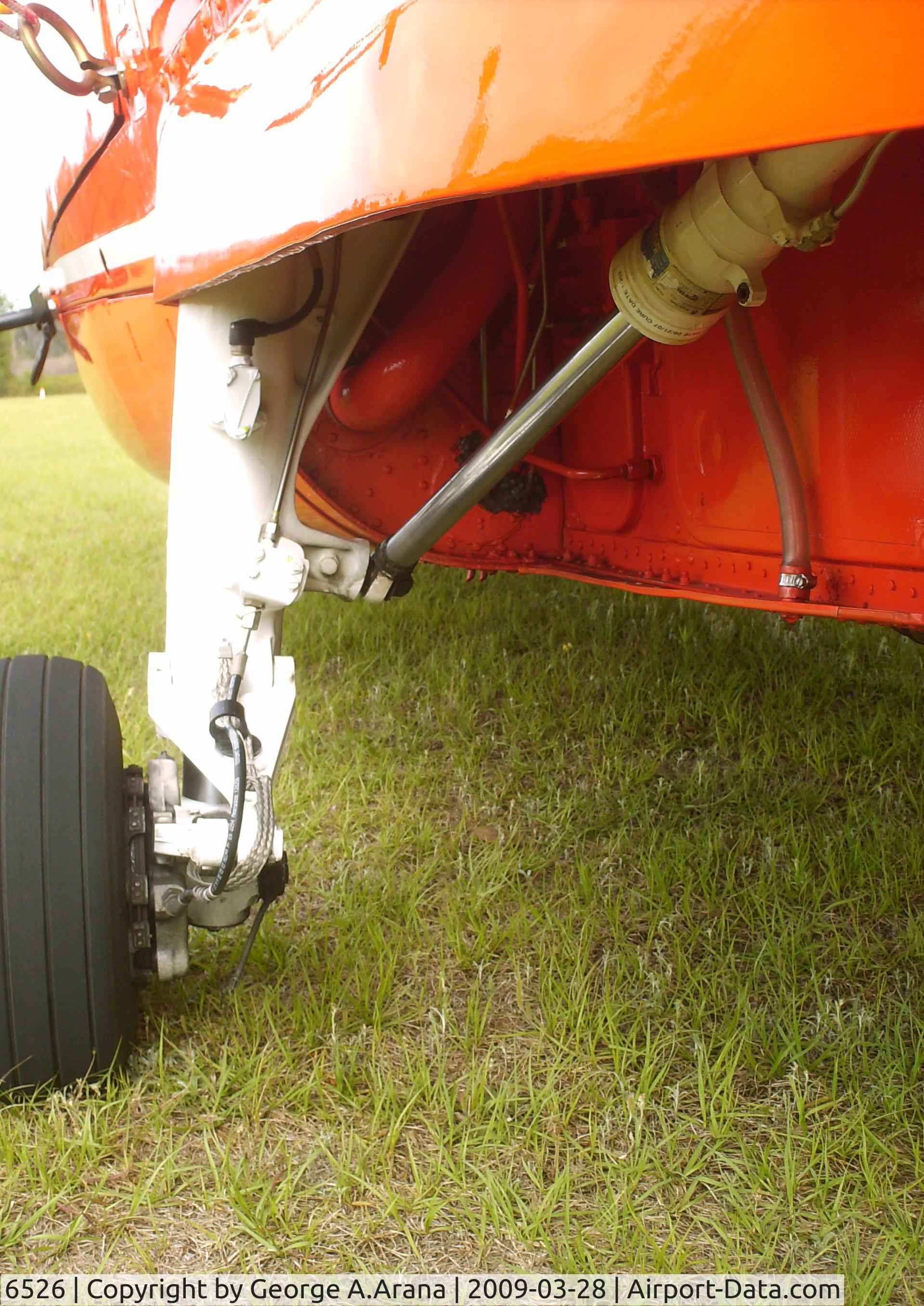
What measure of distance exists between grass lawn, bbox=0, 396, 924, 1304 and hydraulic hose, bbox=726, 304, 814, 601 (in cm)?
63

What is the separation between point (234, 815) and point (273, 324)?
0.61 metres

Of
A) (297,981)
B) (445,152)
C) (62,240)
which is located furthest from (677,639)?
(445,152)

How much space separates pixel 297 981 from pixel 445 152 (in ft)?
3.96

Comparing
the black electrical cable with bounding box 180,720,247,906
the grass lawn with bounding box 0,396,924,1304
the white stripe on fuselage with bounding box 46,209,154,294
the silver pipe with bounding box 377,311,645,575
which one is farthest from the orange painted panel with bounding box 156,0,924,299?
the grass lawn with bounding box 0,396,924,1304

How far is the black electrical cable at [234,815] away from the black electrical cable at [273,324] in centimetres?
48

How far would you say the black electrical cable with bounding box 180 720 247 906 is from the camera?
1.29 metres

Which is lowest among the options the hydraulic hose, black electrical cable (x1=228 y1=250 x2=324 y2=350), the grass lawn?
the grass lawn

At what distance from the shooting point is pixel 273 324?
1.35m

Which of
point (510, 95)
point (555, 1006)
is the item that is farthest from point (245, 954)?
point (510, 95)

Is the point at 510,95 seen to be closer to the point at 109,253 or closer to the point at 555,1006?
the point at 555,1006

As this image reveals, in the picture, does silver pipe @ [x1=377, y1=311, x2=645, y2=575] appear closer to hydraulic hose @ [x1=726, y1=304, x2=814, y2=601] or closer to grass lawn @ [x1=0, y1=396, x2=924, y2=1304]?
hydraulic hose @ [x1=726, y1=304, x2=814, y2=601]

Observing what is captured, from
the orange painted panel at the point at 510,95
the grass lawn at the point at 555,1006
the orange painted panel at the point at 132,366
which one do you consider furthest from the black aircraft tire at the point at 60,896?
the orange painted panel at the point at 132,366

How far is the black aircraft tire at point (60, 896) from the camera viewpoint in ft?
4.35

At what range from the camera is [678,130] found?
2.47 ft
